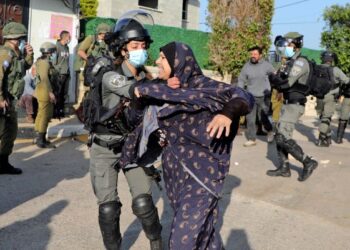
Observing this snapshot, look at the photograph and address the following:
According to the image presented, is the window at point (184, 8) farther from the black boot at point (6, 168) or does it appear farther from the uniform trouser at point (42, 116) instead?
the black boot at point (6, 168)

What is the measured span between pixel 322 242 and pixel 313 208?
110cm

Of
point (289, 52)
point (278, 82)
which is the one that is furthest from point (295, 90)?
point (289, 52)

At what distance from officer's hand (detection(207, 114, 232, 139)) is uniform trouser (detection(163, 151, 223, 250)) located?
35 centimetres

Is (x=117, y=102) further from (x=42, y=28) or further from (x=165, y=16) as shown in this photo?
(x=165, y=16)

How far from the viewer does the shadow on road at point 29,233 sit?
3.99 metres

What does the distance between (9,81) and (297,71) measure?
3492 mm

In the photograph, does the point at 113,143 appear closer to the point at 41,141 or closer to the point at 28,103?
the point at 41,141

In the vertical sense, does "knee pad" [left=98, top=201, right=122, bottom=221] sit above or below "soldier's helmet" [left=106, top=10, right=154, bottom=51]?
below

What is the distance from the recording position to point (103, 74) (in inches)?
137

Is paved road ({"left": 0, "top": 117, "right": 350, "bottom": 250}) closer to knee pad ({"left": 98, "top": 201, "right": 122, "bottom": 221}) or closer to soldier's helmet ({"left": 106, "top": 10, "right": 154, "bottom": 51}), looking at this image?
knee pad ({"left": 98, "top": 201, "right": 122, "bottom": 221})

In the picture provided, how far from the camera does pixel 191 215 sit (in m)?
2.83

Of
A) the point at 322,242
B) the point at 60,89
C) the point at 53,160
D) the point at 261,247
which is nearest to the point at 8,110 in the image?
the point at 53,160

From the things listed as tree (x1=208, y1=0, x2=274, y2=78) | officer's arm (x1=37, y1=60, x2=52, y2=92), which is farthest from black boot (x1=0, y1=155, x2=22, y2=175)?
tree (x1=208, y1=0, x2=274, y2=78)

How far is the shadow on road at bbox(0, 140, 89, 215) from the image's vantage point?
17.8ft
